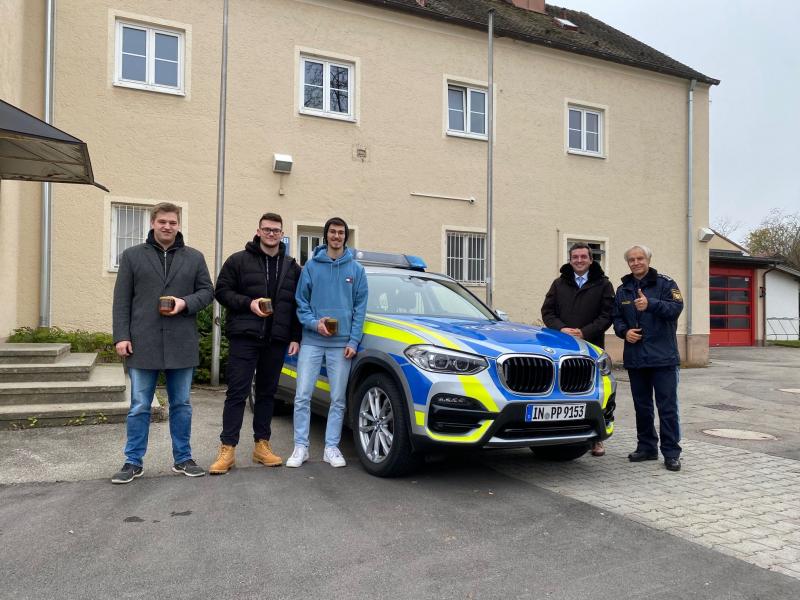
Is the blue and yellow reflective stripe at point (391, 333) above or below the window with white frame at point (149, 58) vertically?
below

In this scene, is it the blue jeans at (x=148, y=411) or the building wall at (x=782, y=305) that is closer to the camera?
the blue jeans at (x=148, y=411)

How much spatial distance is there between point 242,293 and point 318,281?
60 cm

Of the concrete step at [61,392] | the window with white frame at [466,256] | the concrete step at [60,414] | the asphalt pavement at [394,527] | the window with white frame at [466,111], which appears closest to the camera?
the asphalt pavement at [394,527]

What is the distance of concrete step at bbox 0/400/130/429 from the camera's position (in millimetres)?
6238

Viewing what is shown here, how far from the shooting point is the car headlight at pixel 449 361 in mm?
4512

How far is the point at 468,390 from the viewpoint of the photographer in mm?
4414

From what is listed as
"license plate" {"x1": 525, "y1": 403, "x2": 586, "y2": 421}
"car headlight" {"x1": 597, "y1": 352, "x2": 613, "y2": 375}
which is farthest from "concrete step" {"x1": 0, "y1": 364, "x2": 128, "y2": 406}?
"car headlight" {"x1": 597, "y1": 352, "x2": 613, "y2": 375}

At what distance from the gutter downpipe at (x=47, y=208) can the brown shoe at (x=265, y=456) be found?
6.08m

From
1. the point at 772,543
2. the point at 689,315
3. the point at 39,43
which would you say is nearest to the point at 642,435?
the point at 772,543

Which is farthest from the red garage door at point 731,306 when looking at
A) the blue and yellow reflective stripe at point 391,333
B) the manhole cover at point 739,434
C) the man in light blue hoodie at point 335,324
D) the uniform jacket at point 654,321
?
the man in light blue hoodie at point 335,324

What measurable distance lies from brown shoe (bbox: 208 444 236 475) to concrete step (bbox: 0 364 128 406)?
2.54 m

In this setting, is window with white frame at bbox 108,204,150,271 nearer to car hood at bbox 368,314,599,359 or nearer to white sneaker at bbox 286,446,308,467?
white sneaker at bbox 286,446,308,467

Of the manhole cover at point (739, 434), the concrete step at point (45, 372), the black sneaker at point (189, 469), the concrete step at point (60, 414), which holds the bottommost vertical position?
the manhole cover at point (739, 434)

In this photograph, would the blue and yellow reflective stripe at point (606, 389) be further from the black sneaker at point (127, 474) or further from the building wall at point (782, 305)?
the building wall at point (782, 305)
